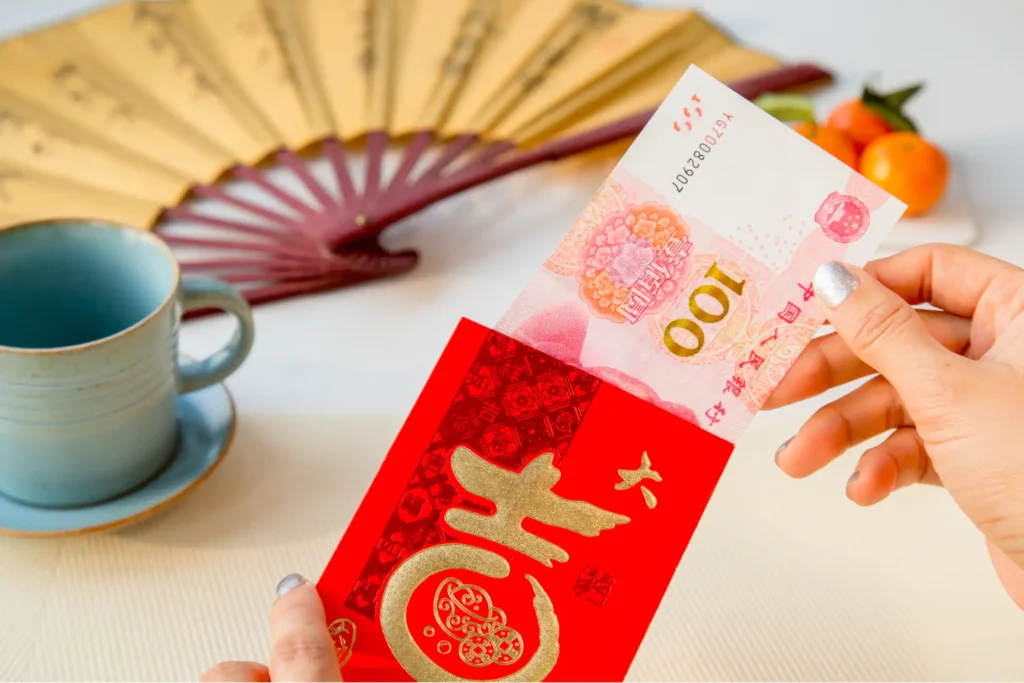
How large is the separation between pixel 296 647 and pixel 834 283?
1.09 ft

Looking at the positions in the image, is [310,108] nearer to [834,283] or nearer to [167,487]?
[167,487]

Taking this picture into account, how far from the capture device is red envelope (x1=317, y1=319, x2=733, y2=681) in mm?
508

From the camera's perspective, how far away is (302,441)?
688mm

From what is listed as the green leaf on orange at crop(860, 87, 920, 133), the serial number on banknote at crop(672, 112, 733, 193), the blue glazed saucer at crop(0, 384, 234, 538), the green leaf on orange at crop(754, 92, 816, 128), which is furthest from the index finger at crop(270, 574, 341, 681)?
the green leaf on orange at crop(860, 87, 920, 133)

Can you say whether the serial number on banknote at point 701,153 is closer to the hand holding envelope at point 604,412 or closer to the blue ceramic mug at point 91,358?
the hand holding envelope at point 604,412

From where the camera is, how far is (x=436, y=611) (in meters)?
0.51

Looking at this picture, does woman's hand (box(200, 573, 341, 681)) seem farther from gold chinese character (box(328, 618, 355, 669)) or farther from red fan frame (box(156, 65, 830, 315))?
red fan frame (box(156, 65, 830, 315))

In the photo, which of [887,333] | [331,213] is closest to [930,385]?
[887,333]

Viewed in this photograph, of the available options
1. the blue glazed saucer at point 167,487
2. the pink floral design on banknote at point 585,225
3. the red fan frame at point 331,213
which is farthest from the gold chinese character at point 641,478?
the red fan frame at point 331,213

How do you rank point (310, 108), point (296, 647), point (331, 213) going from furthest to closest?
point (310, 108)
point (331, 213)
point (296, 647)

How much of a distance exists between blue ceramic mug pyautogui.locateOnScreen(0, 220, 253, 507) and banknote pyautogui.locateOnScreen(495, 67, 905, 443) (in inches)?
8.2

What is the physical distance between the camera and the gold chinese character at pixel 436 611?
19.9 inches

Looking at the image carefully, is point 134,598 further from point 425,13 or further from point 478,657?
point 425,13

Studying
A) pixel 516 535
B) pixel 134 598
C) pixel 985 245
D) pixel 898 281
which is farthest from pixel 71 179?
pixel 985 245
